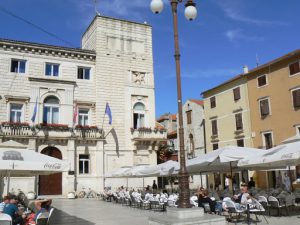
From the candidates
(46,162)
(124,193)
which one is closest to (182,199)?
(46,162)

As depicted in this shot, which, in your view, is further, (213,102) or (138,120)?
(213,102)

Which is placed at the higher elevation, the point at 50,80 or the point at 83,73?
the point at 83,73

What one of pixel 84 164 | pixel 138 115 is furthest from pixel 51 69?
pixel 138 115

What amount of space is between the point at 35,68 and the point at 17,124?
5286mm

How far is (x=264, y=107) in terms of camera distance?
31.3m

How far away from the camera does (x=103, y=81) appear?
3212cm

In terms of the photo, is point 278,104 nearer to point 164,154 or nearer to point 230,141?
point 230,141

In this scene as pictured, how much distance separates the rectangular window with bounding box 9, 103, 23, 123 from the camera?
28.7 meters

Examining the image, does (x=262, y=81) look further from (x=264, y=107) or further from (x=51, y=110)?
(x=51, y=110)

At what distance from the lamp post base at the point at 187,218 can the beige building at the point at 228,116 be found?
81.7 ft

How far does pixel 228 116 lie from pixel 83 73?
15.1 metres

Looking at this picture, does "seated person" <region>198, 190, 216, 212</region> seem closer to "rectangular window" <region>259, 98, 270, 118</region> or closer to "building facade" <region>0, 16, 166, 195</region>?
"building facade" <region>0, 16, 166, 195</region>

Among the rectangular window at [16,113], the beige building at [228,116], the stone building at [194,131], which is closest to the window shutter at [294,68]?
the beige building at [228,116]

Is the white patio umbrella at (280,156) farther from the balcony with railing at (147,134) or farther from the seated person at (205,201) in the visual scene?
the balcony with railing at (147,134)
